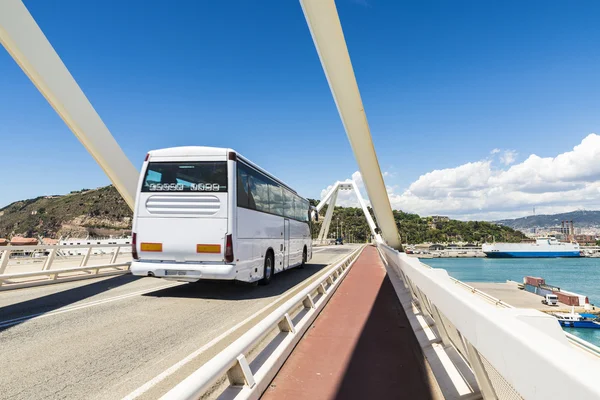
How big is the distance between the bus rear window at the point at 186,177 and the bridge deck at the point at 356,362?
3.90 metres

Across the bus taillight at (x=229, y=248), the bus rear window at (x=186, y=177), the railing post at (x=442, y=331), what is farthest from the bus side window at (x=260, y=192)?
the railing post at (x=442, y=331)

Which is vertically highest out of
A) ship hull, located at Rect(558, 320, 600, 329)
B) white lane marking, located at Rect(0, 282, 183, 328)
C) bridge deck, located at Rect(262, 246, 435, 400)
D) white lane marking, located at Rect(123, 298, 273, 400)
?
white lane marking, located at Rect(0, 282, 183, 328)

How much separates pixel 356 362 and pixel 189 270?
16.6ft

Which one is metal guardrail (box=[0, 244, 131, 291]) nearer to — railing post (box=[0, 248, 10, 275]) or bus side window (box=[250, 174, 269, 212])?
railing post (box=[0, 248, 10, 275])

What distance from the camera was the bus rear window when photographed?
330 inches

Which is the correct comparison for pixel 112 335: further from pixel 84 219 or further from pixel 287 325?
pixel 84 219

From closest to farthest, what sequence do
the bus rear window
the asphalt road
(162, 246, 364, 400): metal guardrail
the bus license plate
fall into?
(162, 246, 364, 400): metal guardrail < the asphalt road < the bus license plate < the bus rear window

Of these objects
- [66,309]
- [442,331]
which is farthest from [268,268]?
[442,331]

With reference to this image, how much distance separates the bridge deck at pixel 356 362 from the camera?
3.41 meters

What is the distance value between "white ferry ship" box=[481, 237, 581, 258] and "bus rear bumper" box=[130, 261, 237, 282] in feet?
452

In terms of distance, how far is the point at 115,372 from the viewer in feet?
12.7

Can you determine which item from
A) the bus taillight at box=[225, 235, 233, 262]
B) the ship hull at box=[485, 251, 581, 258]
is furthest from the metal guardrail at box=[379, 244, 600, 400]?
the ship hull at box=[485, 251, 581, 258]

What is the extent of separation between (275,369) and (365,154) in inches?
337

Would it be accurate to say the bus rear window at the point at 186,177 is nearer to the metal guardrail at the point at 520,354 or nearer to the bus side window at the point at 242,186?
the bus side window at the point at 242,186
